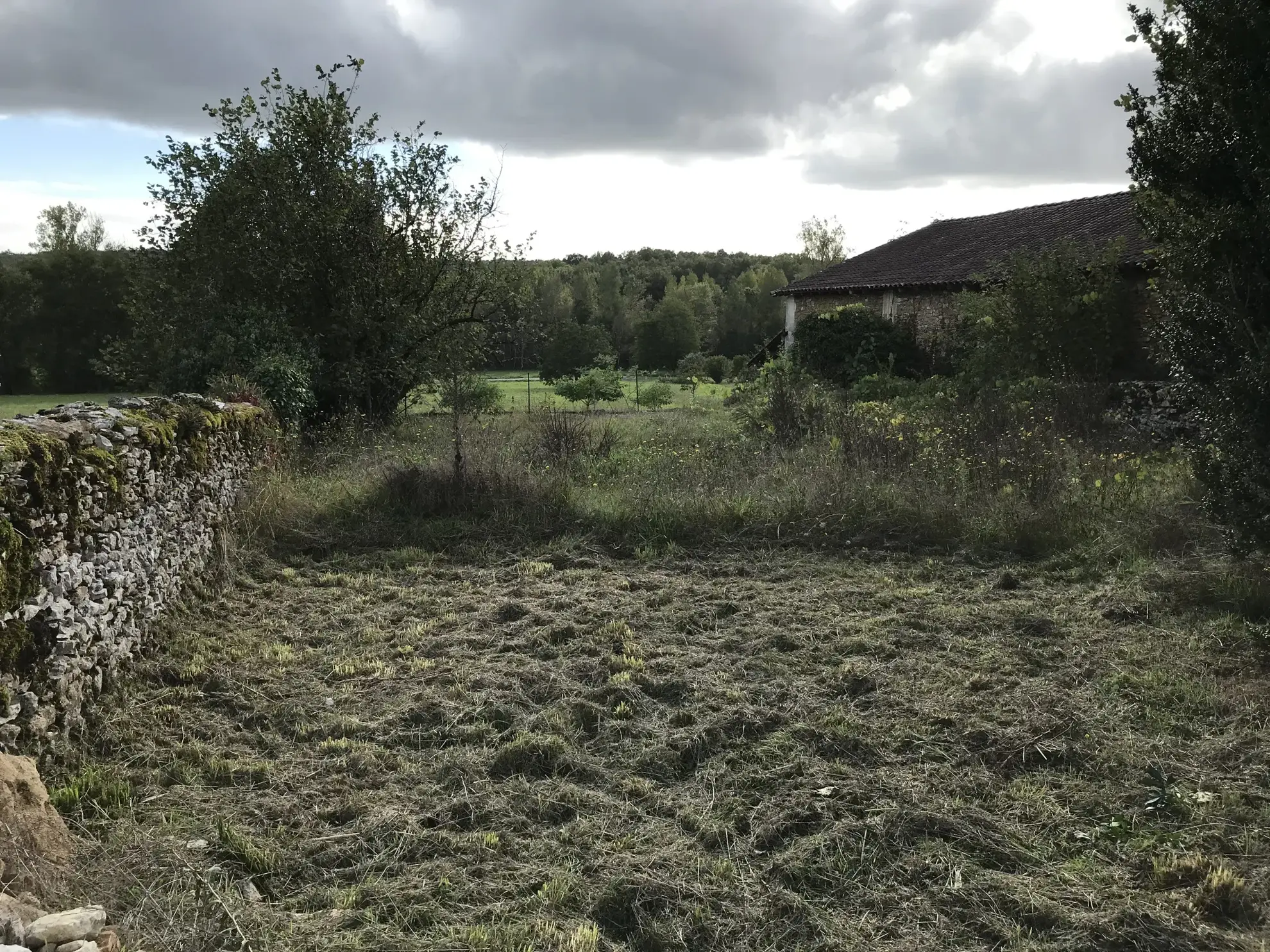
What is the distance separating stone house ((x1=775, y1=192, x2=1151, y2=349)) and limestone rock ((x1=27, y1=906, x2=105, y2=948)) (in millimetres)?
19706

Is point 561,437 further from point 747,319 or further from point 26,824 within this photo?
point 747,319

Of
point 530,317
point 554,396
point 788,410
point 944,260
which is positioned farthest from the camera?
point 554,396

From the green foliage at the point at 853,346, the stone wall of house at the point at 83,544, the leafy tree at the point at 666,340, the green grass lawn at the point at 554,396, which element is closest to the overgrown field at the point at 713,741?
the stone wall of house at the point at 83,544

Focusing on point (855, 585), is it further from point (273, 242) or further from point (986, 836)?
point (273, 242)

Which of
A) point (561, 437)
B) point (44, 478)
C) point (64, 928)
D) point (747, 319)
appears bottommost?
point (64, 928)

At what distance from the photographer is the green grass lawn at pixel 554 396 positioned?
23.8 meters

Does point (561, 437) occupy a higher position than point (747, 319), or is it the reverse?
point (747, 319)

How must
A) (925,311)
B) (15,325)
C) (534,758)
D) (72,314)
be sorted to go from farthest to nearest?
1. (72,314)
2. (15,325)
3. (925,311)
4. (534,758)

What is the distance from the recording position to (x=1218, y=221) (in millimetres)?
5992

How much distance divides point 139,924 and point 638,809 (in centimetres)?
202

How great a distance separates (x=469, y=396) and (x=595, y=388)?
41.1 ft

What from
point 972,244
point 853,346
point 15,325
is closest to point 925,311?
point 853,346

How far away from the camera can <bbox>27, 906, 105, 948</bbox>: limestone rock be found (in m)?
2.97

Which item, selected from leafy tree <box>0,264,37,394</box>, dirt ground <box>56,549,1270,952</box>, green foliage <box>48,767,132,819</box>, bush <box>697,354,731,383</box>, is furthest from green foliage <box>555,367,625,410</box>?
leafy tree <box>0,264,37,394</box>
